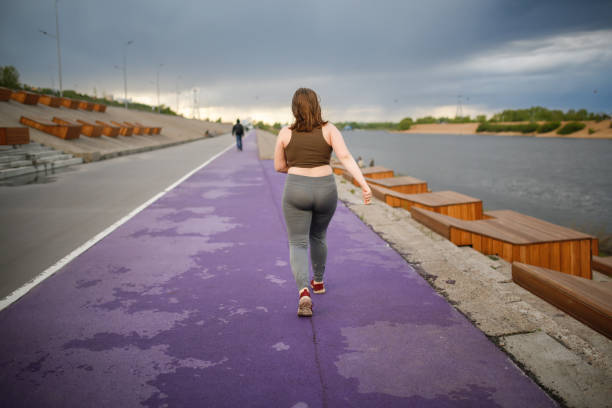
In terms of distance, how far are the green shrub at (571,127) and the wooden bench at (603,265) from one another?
115999 mm

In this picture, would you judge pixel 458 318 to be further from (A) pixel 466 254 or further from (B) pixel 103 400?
(B) pixel 103 400

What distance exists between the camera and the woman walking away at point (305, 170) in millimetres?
3508

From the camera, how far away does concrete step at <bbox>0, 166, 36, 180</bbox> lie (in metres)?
13.5

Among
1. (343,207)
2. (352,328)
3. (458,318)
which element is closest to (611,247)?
(343,207)

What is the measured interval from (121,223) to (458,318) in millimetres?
5899

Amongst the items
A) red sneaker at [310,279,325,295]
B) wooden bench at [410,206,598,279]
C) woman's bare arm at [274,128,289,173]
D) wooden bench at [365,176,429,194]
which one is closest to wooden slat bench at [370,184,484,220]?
wooden bench at [365,176,429,194]

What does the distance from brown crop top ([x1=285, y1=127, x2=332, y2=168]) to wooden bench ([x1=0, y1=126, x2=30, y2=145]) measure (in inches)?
704

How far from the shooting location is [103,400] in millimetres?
2553

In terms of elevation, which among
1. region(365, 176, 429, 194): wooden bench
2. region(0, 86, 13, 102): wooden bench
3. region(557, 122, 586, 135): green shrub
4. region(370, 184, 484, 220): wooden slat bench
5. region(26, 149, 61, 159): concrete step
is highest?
region(557, 122, 586, 135): green shrub

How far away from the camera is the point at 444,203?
9539 millimetres

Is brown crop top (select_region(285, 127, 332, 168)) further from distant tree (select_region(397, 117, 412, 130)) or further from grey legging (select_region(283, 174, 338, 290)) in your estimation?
distant tree (select_region(397, 117, 412, 130))

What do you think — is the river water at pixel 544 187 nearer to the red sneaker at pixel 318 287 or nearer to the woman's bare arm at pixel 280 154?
the red sneaker at pixel 318 287

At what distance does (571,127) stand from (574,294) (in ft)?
398

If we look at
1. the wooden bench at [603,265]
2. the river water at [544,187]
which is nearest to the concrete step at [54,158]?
the wooden bench at [603,265]
